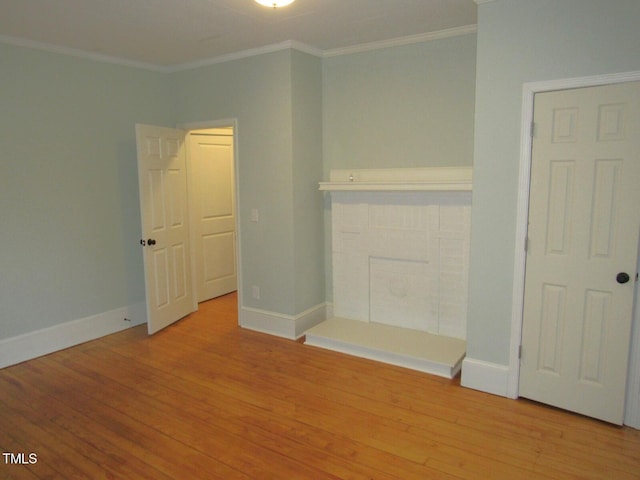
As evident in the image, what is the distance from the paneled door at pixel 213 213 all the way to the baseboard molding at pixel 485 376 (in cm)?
331

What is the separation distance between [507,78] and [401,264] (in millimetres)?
1813

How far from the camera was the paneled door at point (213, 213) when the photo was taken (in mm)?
5418

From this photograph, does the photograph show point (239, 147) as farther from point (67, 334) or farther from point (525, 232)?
point (525, 232)

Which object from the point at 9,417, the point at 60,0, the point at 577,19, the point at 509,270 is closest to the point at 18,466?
the point at 9,417

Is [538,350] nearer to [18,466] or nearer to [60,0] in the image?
[18,466]

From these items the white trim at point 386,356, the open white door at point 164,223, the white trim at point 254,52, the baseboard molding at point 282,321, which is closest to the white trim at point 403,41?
the white trim at point 254,52

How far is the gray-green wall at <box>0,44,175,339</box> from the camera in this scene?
12.1 ft

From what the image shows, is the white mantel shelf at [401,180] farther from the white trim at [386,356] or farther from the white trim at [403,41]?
the white trim at [386,356]

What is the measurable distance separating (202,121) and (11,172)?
1.75 meters

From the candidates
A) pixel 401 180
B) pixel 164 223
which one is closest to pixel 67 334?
pixel 164 223

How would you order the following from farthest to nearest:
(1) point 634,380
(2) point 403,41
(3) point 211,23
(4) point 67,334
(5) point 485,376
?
(4) point 67,334 → (2) point 403,41 → (3) point 211,23 → (5) point 485,376 → (1) point 634,380

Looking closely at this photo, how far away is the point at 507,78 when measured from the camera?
9.44 ft

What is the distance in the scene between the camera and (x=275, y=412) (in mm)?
2969

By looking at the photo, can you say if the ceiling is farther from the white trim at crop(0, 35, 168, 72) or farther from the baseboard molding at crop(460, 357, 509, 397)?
the baseboard molding at crop(460, 357, 509, 397)
